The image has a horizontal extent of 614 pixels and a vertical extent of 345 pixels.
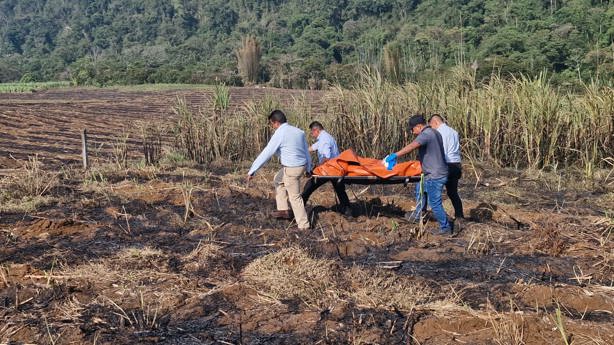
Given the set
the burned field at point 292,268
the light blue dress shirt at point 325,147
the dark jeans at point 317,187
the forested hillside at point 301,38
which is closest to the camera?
the burned field at point 292,268

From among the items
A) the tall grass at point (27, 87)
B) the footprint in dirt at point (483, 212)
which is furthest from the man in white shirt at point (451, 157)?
the tall grass at point (27, 87)

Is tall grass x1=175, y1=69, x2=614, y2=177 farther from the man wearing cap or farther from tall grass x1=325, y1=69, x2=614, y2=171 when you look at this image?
the man wearing cap

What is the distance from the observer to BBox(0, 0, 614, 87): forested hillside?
64.0 feet

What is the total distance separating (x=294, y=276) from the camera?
17.4 feet

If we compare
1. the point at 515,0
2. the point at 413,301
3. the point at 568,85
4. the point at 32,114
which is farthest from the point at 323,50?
the point at 413,301

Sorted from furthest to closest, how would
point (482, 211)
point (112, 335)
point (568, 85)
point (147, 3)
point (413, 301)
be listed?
1. point (147, 3)
2. point (568, 85)
3. point (482, 211)
4. point (413, 301)
5. point (112, 335)

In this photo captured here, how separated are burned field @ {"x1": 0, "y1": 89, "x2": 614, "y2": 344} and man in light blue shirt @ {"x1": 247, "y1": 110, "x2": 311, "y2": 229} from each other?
29 centimetres

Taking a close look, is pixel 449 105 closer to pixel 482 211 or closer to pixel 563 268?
pixel 482 211

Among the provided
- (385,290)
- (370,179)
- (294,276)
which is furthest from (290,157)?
(385,290)

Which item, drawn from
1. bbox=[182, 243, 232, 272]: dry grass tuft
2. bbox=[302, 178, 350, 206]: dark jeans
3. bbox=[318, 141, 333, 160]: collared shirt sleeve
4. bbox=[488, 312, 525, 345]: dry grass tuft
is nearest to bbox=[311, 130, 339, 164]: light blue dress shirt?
bbox=[318, 141, 333, 160]: collared shirt sleeve

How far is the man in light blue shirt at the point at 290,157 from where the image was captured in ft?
22.7

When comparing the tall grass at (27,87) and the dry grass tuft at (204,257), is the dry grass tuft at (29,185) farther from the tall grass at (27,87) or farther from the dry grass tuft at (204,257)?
the tall grass at (27,87)

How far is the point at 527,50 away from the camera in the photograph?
28.6 metres

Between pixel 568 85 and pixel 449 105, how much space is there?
7.82 ft
